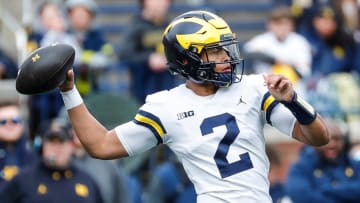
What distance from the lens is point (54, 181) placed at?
8078 millimetres

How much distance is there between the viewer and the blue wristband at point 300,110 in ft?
18.1

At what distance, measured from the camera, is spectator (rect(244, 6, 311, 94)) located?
11250 millimetres

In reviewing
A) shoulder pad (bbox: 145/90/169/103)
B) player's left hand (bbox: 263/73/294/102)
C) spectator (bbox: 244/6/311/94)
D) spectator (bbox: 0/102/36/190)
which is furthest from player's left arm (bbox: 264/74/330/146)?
spectator (bbox: 244/6/311/94)

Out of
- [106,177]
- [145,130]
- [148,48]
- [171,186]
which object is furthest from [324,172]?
[145,130]

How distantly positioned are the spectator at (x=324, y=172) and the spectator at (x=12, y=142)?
2.07 m

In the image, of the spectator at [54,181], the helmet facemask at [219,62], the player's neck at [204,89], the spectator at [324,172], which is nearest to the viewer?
the helmet facemask at [219,62]

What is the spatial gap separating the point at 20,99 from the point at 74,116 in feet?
18.1

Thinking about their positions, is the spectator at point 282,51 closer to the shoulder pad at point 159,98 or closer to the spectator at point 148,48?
the spectator at point 148,48

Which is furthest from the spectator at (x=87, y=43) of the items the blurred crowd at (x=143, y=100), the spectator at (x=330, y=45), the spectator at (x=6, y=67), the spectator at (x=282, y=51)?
the spectator at (x=330, y=45)

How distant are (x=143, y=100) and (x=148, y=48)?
527 mm

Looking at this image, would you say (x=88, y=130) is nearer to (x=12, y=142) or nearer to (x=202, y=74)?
(x=202, y=74)

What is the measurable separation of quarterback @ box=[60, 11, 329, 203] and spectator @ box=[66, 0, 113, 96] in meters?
4.96

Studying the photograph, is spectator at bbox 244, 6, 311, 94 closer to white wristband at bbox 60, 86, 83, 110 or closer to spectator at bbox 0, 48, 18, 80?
spectator at bbox 0, 48, 18, 80

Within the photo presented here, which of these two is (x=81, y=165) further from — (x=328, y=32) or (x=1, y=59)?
(x=328, y=32)
